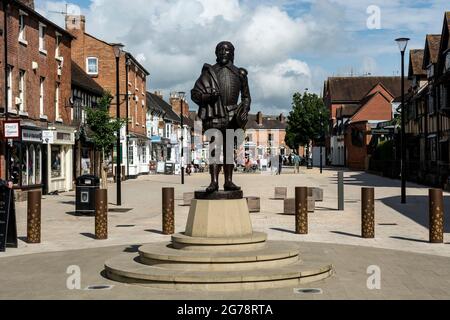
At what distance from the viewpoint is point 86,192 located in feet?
71.4

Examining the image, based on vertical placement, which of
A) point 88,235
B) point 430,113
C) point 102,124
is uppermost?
point 430,113

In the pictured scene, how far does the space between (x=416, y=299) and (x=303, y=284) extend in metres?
1.77

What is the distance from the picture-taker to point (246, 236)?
37.8 ft

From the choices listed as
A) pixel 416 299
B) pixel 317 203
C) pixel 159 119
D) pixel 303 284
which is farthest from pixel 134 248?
pixel 159 119

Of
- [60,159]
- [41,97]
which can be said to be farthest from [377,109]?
[41,97]

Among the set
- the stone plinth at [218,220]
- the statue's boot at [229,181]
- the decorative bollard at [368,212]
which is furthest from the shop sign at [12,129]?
the stone plinth at [218,220]

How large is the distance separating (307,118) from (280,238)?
7551 centimetres

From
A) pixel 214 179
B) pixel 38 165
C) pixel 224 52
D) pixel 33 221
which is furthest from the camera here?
pixel 38 165

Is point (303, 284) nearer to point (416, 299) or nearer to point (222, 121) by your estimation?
point (416, 299)

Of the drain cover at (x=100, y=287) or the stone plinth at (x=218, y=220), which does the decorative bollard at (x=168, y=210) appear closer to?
the stone plinth at (x=218, y=220)

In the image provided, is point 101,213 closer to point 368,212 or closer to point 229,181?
point 229,181

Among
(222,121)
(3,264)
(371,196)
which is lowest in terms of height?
(3,264)
